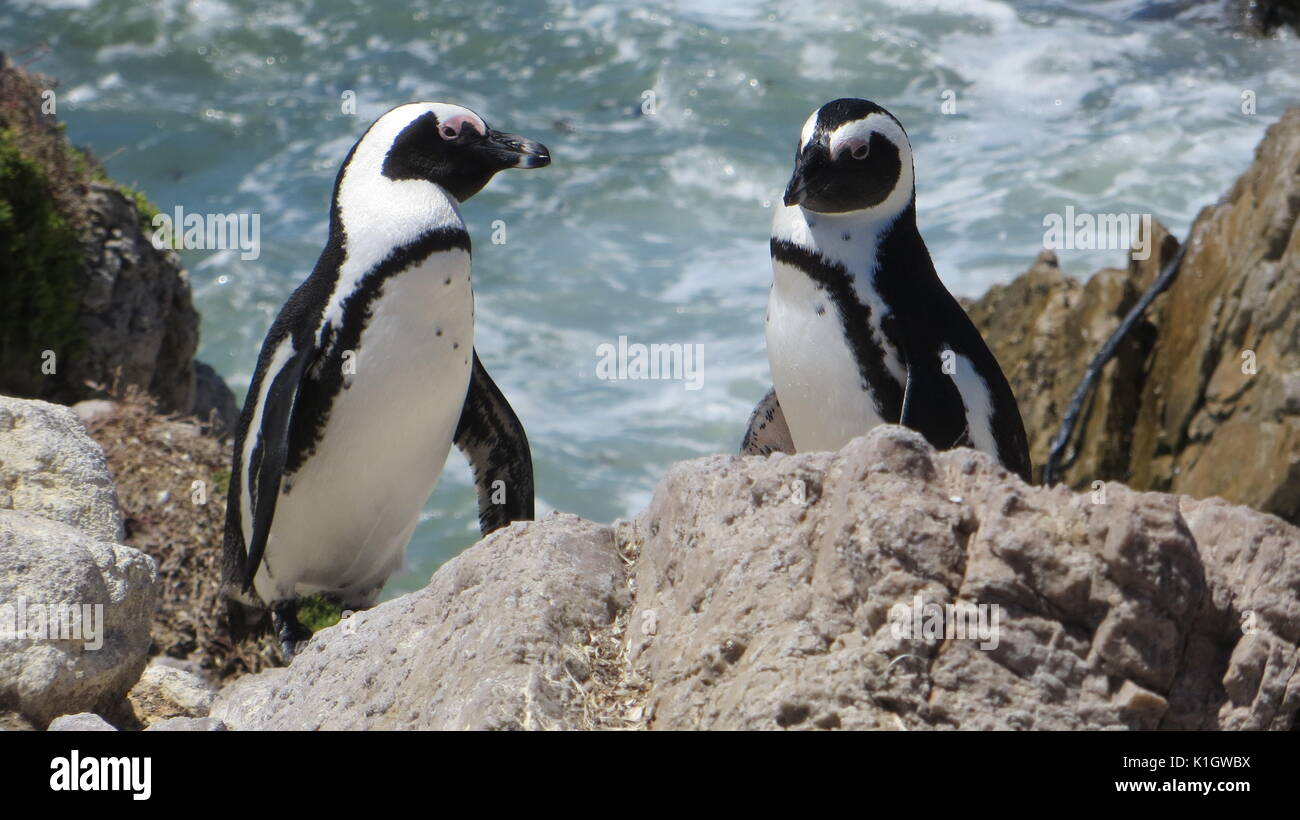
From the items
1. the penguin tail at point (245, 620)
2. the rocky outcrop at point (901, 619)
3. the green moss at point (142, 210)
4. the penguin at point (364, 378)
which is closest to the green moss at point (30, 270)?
the green moss at point (142, 210)

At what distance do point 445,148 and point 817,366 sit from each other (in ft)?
5.19

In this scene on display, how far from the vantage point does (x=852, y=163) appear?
4.12m

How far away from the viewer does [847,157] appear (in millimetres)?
4113

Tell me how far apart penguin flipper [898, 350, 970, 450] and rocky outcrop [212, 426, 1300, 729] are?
1.07 metres

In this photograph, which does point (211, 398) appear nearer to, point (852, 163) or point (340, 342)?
point (340, 342)

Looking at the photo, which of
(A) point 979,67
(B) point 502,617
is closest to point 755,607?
(B) point 502,617

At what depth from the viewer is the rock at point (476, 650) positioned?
273 centimetres

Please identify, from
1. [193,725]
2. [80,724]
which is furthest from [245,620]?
[80,724]

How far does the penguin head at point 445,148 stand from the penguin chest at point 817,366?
1.16m

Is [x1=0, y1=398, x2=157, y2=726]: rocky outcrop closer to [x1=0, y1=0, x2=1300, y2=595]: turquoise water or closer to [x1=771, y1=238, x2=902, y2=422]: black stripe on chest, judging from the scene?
[x1=771, y1=238, x2=902, y2=422]: black stripe on chest

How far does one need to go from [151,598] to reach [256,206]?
1129 cm

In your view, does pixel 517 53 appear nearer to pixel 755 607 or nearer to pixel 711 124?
pixel 711 124

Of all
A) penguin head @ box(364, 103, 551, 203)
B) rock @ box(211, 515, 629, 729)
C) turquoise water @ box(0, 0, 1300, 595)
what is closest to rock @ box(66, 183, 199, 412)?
penguin head @ box(364, 103, 551, 203)

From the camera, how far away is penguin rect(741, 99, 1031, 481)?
4.10m
